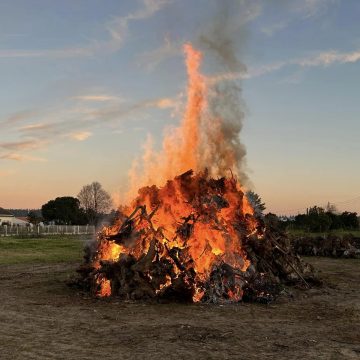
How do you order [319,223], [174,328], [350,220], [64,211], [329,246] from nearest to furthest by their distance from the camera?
[174,328]
[329,246]
[319,223]
[350,220]
[64,211]

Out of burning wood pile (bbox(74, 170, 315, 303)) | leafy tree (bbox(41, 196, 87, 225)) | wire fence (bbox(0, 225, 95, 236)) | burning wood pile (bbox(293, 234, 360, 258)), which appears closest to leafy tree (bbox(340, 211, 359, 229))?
burning wood pile (bbox(293, 234, 360, 258))

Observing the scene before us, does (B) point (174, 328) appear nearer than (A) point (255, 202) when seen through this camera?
Yes

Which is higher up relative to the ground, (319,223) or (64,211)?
(64,211)

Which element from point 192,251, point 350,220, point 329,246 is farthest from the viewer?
point 350,220

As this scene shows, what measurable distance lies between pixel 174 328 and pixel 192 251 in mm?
4292

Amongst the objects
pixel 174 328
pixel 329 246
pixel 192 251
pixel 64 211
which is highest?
pixel 64 211

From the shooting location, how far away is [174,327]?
834 cm

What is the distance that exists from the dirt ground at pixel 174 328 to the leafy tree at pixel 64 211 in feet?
232

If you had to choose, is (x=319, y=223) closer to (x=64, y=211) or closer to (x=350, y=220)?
(x=350, y=220)

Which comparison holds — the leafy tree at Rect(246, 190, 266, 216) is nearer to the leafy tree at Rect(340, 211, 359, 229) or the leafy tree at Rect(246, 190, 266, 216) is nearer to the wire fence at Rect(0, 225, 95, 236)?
the wire fence at Rect(0, 225, 95, 236)

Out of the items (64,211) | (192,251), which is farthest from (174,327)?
(64,211)

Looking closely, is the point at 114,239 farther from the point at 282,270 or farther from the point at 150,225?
the point at 282,270

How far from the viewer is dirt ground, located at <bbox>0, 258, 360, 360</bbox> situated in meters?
6.78

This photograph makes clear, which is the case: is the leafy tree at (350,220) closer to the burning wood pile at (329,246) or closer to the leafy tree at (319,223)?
the leafy tree at (319,223)
